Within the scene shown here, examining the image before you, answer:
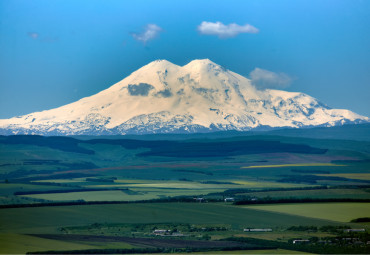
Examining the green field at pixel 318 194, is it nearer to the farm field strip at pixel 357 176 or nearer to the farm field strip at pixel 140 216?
the farm field strip at pixel 140 216

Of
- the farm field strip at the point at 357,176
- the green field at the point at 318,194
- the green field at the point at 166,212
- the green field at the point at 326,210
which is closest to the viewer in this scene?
the green field at the point at 166,212

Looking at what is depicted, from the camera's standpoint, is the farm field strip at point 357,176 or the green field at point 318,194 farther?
the farm field strip at point 357,176

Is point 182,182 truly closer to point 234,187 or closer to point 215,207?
point 234,187

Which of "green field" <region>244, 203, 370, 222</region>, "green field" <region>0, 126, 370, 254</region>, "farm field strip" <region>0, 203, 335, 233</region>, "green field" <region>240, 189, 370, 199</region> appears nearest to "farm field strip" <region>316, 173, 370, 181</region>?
"green field" <region>0, 126, 370, 254</region>

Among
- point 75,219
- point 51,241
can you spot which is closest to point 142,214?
point 75,219

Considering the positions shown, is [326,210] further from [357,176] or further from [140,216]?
[357,176]

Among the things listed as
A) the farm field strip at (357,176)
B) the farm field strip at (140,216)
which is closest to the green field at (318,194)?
the farm field strip at (140,216)

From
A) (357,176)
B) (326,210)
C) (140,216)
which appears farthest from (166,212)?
(357,176)

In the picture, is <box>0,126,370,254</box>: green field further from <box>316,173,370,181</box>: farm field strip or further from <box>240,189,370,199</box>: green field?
<box>316,173,370,181</box>: farm field strip
